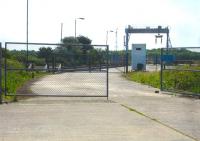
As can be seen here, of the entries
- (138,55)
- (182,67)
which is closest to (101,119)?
(182,67)

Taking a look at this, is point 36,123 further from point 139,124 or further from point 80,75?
point 80,75

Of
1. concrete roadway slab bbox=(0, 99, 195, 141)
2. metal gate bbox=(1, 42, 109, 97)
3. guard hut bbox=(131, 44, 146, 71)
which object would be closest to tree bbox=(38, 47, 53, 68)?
metal gate bbox=(1, 42, 109, 97)

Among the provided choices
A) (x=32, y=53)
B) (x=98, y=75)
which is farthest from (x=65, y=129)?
(x=98, y=75)

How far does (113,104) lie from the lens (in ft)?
55.8

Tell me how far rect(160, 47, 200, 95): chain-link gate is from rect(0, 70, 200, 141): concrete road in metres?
2.93

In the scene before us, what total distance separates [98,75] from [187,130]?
15.9m

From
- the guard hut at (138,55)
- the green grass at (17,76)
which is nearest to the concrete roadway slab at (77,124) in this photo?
the green grass at (17,76)

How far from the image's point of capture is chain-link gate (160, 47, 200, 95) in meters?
21.6

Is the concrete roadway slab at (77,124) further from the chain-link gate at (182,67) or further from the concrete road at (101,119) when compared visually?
the chain-link gate at (182,67)

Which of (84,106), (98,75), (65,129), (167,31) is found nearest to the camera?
(65,129)

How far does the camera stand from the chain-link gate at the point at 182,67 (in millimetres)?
21641

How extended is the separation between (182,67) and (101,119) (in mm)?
9520

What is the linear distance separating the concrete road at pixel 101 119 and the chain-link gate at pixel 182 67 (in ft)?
9.62

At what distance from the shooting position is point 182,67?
22.0 meters
